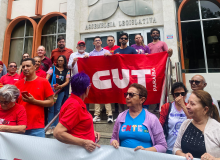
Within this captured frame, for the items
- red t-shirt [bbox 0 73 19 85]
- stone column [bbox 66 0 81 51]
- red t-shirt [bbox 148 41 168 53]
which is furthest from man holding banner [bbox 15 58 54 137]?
stone column [bbox 66 0 81 51]

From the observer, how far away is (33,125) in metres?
2.65

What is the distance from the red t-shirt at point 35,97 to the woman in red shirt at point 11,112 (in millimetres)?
253

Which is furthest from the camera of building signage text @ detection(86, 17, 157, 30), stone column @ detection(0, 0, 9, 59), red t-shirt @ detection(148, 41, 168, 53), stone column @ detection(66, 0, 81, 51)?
stone column @ detection(0, 0, 9, 59)

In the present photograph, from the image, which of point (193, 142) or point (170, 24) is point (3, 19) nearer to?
point (170, 24)

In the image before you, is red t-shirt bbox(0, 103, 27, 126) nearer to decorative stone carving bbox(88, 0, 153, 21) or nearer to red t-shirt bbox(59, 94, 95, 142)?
red t-shirt bbox(59, 94, 95, 142)

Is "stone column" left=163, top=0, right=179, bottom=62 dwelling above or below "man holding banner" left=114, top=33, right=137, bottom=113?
above

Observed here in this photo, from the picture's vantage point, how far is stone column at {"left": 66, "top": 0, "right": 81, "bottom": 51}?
26.6 ft

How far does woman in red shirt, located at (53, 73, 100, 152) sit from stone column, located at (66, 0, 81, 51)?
644cm

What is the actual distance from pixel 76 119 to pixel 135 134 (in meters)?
0.72

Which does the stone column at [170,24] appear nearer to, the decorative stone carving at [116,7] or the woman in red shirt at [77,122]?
the decorative stone carving at [116,7]

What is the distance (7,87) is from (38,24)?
8.41 meters

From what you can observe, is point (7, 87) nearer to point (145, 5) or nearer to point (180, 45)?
point (180, 45)

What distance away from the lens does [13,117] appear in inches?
93.4

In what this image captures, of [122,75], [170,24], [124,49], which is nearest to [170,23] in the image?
[170,24]
